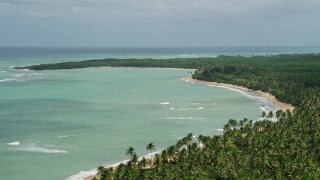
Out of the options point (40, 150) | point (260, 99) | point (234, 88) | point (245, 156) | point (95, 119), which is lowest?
point (40, 150)

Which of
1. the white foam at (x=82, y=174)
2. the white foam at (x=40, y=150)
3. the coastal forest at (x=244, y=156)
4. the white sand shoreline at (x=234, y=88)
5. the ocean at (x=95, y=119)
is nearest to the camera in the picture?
the coastal forest at (x=244, y=156)

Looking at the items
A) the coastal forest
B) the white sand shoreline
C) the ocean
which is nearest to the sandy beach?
the white sand shoreline

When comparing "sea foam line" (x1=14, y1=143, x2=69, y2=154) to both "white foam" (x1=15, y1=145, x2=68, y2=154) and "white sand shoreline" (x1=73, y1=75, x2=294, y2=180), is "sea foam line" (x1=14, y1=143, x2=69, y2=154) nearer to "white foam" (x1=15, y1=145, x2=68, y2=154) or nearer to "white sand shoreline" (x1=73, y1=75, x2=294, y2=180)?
"white foam" (x1=15, y1=145, x2=68, y2=154)

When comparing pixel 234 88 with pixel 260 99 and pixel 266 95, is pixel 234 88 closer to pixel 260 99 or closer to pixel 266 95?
pixel 266 95

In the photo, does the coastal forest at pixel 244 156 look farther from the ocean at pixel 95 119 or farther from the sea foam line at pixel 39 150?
the sea foam line at pixel 39 150

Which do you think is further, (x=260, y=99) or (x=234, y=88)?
(x=234, y=88)

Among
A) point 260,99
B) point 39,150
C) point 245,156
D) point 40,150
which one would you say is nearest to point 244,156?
point 245,156

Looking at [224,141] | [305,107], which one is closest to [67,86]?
[305,107]

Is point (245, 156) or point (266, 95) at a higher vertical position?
point (266, 95)

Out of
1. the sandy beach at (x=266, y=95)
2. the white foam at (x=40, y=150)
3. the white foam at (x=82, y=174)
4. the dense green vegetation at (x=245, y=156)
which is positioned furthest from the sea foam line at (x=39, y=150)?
the sandy beach at (x=266, y=95)
